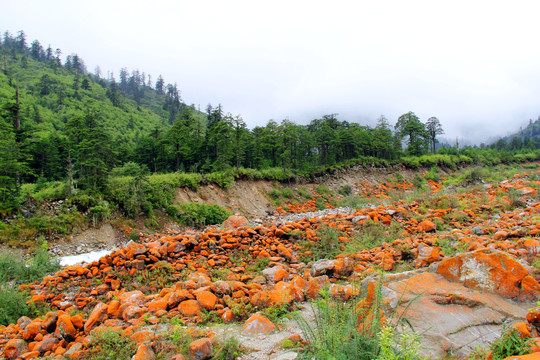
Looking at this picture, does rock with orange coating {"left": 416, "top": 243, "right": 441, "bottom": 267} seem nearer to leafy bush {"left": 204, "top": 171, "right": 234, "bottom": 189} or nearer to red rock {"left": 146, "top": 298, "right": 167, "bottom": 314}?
red rock {"left": 146, "top": 298, "right": 167, "bottom": 314}

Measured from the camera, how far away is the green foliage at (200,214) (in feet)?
73.0

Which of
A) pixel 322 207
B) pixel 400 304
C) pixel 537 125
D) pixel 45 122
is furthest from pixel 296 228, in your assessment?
pixel 537 125

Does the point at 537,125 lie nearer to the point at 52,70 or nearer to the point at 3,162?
the point at 3,162

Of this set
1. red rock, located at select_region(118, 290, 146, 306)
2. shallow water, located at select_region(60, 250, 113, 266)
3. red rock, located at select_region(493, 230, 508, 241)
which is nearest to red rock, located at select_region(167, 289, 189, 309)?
red rock, located at select_region(118, 290, 146, 306)

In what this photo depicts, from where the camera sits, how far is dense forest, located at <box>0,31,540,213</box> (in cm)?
2038

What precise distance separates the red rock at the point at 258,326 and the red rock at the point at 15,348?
4.68 meters

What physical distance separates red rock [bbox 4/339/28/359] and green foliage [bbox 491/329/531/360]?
8086 mm

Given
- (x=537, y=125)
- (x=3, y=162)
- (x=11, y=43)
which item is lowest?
(x=3, y=162)

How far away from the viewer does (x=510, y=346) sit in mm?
3006

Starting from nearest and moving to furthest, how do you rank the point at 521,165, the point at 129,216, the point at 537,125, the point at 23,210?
the point at 23,210 < the point at 129,216 < the point at 521,165 < the point at 537,125

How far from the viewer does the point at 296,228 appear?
1042cm

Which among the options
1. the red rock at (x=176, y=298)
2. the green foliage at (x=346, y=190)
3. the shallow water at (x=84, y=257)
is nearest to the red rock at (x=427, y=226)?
the red rock at (x=176, y=298)

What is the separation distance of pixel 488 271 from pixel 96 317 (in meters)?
8.06

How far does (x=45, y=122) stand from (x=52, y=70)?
64.2 metres
